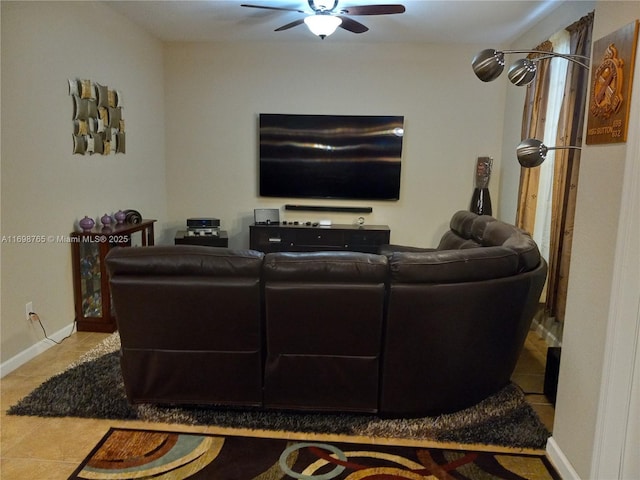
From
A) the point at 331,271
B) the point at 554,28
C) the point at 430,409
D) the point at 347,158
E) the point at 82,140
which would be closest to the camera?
the point at 331,271

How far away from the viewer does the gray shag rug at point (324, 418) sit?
A: 2348 millimetres

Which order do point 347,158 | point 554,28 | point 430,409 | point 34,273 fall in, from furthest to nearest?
point 347,158, point 554,28, point 34,273, point 430,409

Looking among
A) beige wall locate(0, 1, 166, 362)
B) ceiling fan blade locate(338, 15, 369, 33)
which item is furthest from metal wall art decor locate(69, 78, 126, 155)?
ceiling fan blade locate(338, 15, 369, 33)

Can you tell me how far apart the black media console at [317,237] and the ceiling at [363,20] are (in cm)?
203

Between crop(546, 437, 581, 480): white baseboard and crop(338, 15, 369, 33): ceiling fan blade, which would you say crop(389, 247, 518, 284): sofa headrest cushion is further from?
crop(338, 15, 369, 33): ceiling fan blade

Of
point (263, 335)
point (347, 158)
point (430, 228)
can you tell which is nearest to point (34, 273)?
point (263, 335)

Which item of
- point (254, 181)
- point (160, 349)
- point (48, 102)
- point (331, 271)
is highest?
Answer: point (48, 102)

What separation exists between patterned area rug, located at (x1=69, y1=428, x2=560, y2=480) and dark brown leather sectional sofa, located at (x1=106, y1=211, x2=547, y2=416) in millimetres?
216

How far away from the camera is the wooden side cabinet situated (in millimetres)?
3662

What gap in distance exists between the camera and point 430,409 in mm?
2424

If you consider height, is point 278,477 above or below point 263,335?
below

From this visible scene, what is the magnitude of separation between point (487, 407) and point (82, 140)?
3413 millimetres

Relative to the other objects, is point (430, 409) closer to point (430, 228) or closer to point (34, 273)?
point (34, 273)

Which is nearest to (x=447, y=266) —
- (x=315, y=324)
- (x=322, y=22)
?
(x=315, y=324)
